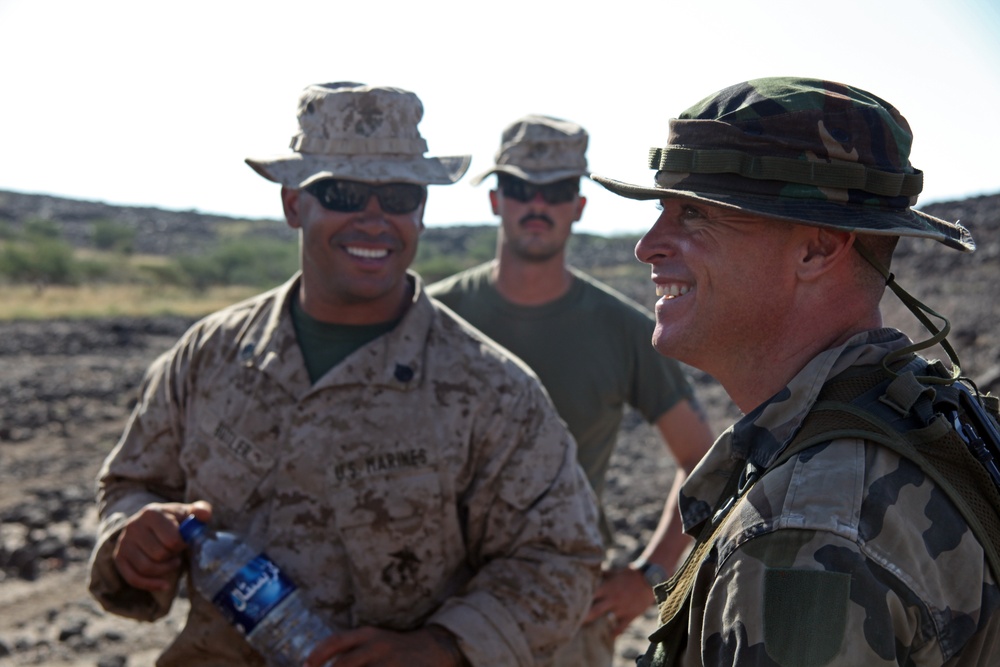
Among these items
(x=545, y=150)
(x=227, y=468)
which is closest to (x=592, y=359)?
(x=545, y=150)

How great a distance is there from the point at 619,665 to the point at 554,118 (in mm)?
3263

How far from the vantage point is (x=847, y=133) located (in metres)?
1.99

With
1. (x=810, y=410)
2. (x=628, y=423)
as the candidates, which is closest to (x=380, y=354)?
(x=810, y=410)

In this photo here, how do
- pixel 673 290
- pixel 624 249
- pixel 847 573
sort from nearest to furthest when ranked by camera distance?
pixel 847 573
pixel 673 290
pixel 624 249

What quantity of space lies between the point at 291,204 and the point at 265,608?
4.80 ft

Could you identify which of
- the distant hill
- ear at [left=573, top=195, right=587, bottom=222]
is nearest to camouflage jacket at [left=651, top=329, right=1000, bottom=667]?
ear at [left=573, top=195, right=587, bottom=222]

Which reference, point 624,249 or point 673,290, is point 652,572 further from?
point 624,249

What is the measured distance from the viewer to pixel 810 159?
1.98m

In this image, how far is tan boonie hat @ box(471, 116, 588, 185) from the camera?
4.84 metres

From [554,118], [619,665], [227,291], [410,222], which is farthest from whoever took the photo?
[227,291]

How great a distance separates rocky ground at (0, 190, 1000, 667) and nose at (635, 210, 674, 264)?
4437 millimetres

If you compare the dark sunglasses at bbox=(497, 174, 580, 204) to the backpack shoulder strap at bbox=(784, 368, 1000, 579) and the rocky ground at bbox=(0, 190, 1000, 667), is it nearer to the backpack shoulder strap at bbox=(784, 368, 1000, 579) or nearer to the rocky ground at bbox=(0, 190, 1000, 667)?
the rocky ground at bbox=(0, 190, 1000, 667)

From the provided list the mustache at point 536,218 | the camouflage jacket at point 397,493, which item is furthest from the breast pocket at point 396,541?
the mustache at point 536,218

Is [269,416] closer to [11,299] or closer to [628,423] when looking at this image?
[628,423]
